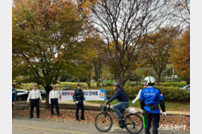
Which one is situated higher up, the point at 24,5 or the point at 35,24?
the point at 24,5

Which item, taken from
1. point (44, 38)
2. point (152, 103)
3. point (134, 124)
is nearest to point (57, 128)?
point (134, 124)

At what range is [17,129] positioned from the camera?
7016 mm

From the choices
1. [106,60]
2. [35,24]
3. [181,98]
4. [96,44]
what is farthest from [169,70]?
[35,24]

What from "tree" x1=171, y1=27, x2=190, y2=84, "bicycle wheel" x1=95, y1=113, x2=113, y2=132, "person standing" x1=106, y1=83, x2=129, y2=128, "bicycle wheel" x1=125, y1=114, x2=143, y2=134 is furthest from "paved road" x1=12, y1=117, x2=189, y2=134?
"tree" x1=171, y1=27, x2=190, y2=84

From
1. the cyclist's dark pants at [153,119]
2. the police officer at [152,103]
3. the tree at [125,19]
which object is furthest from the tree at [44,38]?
the cyclist's dark pants at [153,119]

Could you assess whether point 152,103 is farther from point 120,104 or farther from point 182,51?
point 182,51

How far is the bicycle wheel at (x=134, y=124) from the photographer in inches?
245

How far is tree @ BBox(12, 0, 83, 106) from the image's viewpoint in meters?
9.30

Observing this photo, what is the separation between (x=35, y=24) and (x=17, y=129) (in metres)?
5.62

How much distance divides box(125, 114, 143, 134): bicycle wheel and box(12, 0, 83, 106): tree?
5069 millimetres

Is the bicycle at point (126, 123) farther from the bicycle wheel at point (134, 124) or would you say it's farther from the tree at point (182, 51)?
the tree at point (182, 51)

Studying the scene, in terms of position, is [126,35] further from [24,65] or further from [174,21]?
[24,65]

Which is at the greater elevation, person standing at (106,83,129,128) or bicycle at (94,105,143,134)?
person standing at (106,83,129,128)

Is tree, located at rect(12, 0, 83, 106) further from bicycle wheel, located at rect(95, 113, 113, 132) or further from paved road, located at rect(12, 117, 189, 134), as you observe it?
bicycle wheel, located at rect(95, 113, 113, 132)
